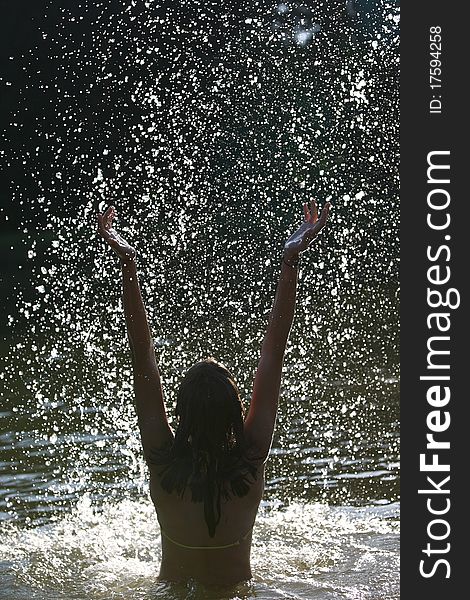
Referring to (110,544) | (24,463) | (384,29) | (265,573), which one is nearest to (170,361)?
(24,463)

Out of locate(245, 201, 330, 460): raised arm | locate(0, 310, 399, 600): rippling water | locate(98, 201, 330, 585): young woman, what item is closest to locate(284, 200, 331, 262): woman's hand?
locate(245, 201, 330, 460): raised arm

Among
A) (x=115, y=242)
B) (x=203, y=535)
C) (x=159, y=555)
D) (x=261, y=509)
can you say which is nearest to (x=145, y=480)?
(x=261, y=509)

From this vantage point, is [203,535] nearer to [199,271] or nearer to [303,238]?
[303,238]

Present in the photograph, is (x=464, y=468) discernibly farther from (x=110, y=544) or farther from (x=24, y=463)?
(x=24, y=463)

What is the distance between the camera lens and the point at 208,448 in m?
3.67

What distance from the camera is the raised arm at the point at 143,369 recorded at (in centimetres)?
370

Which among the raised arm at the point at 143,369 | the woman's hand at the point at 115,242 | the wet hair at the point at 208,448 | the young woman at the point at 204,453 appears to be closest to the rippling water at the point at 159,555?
the young woman at the point at 204,453

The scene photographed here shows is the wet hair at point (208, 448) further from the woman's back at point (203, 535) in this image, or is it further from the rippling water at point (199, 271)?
the rippling water at point (199, 271)

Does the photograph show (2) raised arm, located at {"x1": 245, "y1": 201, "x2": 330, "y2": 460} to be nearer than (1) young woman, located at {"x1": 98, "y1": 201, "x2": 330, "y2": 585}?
No

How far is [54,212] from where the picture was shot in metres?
22.0

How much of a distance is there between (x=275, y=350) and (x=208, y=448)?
445 mm

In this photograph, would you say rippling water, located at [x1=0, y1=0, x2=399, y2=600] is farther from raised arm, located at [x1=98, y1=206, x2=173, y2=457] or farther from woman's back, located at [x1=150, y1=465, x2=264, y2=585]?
raised arm, located at [x1=98, y1=206, x2=173, y2=457]

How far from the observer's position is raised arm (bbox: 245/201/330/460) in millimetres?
3750

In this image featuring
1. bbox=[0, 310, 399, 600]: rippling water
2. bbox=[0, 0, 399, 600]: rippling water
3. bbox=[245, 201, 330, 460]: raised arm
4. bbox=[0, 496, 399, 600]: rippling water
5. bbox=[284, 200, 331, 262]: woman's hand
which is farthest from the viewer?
bbox=[0, 0, 399, 600]: rippling water
